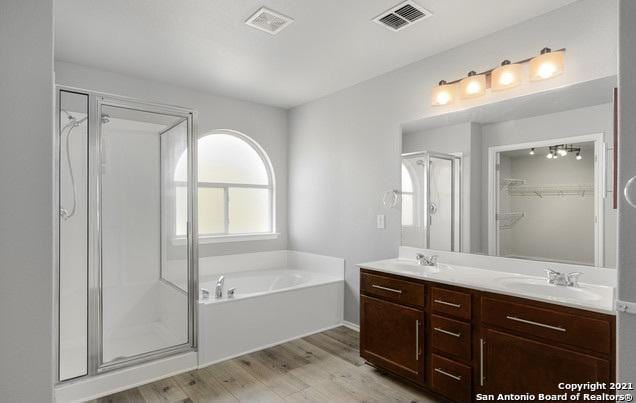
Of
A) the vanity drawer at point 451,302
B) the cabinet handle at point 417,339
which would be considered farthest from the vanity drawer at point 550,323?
the cabinet handle at point 417,339

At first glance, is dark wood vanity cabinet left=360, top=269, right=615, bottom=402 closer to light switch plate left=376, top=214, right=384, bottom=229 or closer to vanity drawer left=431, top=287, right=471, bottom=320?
vanity drawer left=431, top=287, right=471, bottom=320

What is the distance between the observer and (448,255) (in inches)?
108

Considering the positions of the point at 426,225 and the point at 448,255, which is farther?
the point at 426,225

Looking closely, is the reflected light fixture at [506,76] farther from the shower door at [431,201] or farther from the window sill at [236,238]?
the window sill at [236,238]

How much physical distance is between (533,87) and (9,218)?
291cm

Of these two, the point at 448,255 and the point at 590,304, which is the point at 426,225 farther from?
the point at 590,304

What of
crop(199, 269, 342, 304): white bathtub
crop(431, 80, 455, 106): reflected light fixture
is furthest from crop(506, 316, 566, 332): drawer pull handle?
crop(199, 269, 342, 304): white bathtub

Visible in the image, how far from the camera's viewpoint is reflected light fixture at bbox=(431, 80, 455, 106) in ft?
8.73

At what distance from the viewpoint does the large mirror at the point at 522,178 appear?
2043 millimetres

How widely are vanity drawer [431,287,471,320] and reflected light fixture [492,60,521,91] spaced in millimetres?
1423

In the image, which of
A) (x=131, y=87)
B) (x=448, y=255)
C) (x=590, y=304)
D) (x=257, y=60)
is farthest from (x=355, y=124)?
(x=590, y=304)

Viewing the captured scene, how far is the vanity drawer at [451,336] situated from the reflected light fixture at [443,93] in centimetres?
162

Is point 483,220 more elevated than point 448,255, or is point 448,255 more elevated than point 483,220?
point 483,220

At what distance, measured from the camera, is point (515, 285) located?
213 cm
